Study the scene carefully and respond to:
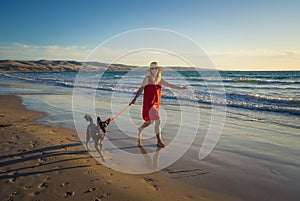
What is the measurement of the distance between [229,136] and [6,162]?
5310mm

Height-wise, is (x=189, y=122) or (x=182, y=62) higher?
(x=182, y=62)

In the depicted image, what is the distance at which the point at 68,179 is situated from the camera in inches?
136

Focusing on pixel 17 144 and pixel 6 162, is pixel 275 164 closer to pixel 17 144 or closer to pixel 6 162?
pixel 6 162

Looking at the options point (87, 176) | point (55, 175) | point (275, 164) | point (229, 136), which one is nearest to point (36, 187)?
point (55, 175)

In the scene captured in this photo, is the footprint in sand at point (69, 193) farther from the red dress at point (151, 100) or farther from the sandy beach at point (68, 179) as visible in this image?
the red dress at point (151, 100)

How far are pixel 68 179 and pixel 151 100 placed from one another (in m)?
2.46

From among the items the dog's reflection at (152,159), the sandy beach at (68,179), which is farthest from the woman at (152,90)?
the sandy beach at (68,179)

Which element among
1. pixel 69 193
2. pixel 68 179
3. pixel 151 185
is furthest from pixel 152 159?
pixel 69 193

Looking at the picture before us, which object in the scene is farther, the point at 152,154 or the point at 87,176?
the point at 152,154

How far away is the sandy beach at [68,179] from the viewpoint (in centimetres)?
304

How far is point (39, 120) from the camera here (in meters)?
7.77

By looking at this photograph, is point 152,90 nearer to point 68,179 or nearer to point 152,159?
point 152,159

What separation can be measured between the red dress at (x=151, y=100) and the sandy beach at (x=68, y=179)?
162 centimetres

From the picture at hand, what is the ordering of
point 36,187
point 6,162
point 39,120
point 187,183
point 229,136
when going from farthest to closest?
point 39,120, point 229,136, point 6,162, point 187,183, point 36,187
